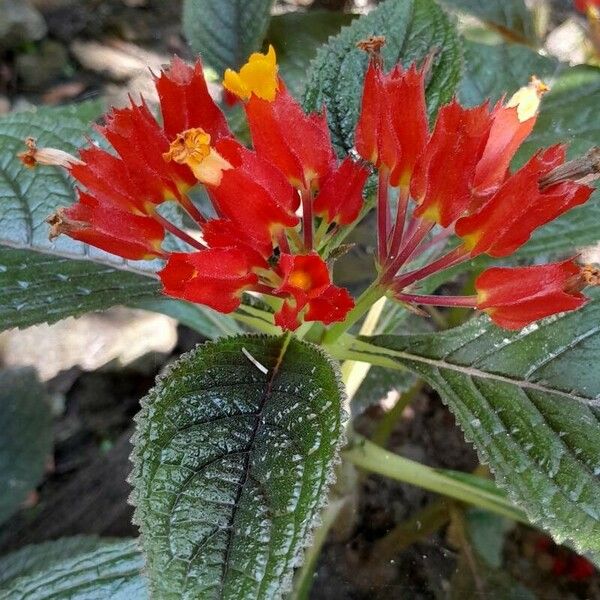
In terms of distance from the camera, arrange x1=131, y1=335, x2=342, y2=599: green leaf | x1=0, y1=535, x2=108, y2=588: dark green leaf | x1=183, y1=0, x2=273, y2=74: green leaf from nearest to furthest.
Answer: x1=131, y1=335, x2=342, y2=599: green leaf
x1=0, y1=535, x2=108, y2=588: dark green leaf
x1=183, y1=0, x2=273, y2=74: green leaf

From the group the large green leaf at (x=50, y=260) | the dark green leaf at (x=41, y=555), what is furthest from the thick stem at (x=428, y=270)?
the dark green leaf at (x=41, y=555)

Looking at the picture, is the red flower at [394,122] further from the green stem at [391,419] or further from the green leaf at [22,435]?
the green leaf at [22,435]

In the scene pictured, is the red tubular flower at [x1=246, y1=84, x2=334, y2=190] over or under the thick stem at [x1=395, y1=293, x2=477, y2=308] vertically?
over

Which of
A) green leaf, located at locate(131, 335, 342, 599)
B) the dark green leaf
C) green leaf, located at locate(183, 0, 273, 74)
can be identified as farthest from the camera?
green leaf, located at locate(183, 0, 273, 74)

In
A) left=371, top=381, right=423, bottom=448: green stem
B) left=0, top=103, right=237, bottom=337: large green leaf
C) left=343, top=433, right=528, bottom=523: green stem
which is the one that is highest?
left=0, top=103, right=237, bottom=337: large green leaf

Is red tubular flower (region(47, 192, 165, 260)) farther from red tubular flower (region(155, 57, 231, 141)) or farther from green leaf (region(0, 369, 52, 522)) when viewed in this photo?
green leaf (region(0, 369, 52, 522))

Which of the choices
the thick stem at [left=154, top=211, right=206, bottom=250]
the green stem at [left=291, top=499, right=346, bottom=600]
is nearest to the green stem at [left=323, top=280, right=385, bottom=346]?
the thick stem at [left=154, top=211, right=206, bottom=250]

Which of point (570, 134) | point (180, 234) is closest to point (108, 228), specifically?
point (180, 234)
